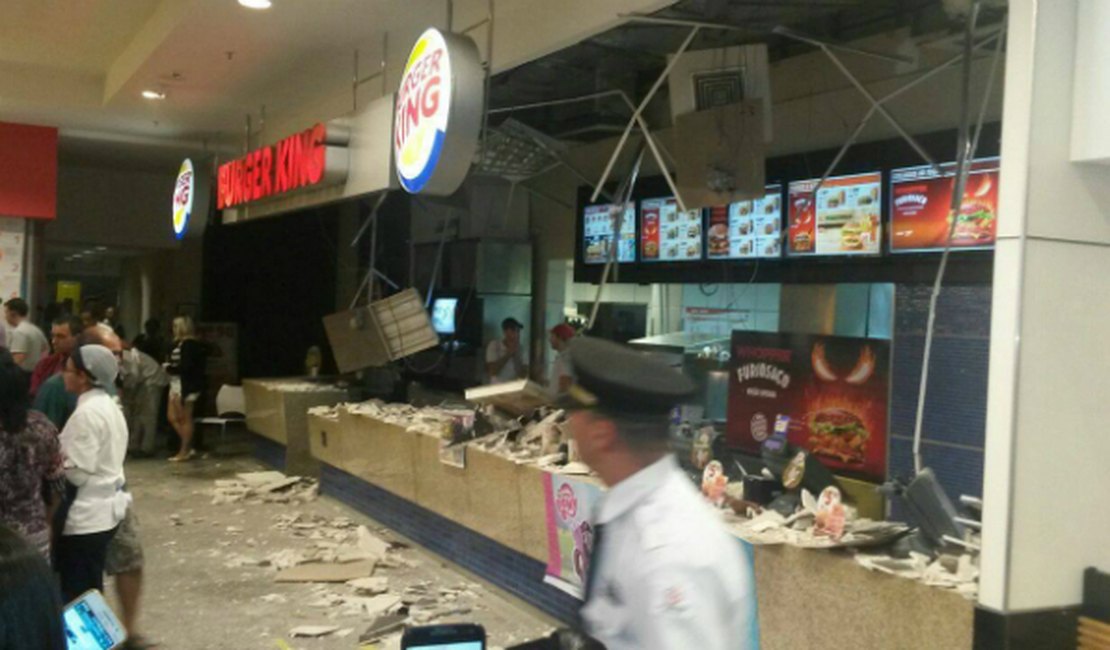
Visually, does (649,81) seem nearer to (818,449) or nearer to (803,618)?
(818,449)

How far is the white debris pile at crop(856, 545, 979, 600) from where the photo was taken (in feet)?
10.7

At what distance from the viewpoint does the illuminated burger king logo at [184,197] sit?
10.5m

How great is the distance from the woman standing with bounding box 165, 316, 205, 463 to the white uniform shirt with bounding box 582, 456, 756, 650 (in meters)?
10.3

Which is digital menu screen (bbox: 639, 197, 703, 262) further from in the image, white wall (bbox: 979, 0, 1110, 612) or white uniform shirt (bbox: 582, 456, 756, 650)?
white uniform shirt (bbox: 582, 456, 756, 650)

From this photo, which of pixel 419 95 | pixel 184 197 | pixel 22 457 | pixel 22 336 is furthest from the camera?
pixel 184 197

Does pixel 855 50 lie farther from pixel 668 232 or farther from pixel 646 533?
pixel 646 533

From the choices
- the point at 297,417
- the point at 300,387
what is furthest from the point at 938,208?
the point at 300,387

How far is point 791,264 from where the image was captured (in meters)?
6.50

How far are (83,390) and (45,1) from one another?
4.53 metres

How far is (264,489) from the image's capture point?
9461mm

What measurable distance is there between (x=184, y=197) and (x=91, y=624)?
305 inches

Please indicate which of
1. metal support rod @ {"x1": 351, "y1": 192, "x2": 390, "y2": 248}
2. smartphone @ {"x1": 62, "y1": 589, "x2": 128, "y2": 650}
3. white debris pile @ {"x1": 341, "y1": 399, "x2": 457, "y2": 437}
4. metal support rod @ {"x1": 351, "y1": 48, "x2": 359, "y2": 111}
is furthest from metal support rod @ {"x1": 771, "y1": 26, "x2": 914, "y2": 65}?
smartphone @ {"x1": 62, "y1": 589, "x2": 128, "y2": 650}

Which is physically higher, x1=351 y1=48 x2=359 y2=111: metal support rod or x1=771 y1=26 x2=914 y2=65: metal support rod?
x1=351 y1=48 x2=359 y2=111: metal support rod

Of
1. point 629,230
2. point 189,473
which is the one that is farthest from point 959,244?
point 189,473
